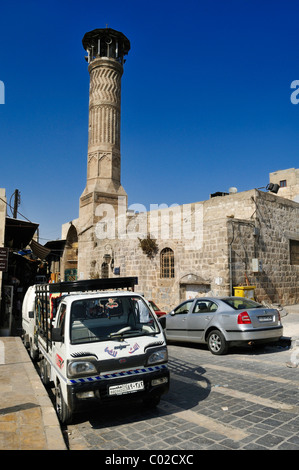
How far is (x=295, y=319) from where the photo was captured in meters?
12.4

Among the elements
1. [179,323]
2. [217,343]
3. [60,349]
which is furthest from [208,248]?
[60,349]

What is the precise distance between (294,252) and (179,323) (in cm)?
1068

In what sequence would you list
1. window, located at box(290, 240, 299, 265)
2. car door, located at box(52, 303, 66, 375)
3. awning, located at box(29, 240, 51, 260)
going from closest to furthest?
car door, located at box(52, 303, 66, 375) → window, located at box(290, 240, 299, 265) → awning, located at box(29, 240, 51, 260)

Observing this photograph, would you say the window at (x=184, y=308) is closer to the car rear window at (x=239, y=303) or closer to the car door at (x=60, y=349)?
the car rear window at (x=239, y=303)

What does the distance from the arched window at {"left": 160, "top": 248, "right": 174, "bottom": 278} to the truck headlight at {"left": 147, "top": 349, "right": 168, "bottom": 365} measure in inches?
472

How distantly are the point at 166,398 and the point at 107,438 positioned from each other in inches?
61.6

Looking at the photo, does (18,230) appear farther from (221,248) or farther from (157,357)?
(157,357)

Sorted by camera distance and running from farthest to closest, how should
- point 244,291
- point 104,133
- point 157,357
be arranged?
point 104,133, point 244,291, point 157,357

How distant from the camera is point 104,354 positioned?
14.1ft

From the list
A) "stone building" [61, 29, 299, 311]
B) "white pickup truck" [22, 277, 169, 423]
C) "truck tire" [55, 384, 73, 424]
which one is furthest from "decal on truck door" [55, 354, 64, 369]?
"stone building" [61, 29, 299, 311]

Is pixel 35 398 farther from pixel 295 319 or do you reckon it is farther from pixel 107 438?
pixel 295 319

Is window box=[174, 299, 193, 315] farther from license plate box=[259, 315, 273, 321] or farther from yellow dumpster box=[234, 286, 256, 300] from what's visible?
yellow dumpster box=[234, 286, 256, 300]

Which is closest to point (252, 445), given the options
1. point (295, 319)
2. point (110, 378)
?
point (110, 378)

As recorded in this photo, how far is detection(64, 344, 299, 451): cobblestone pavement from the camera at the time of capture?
369 centimetres
